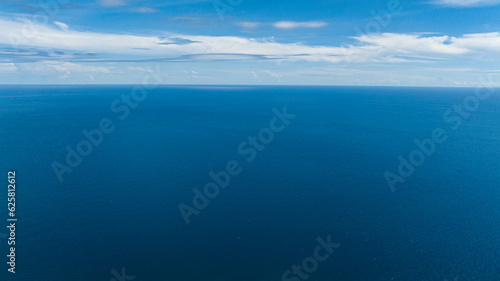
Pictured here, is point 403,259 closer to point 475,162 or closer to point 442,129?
point 475,162

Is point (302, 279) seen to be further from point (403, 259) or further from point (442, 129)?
point (442, 129)

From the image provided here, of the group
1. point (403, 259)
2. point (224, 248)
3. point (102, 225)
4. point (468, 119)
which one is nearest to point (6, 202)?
point (102, 225)

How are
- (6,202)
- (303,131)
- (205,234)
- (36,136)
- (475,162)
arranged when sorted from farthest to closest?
1. (303,131)
2. (36,136)
3. (475,162)
4. (6,202)
5. (205,234)

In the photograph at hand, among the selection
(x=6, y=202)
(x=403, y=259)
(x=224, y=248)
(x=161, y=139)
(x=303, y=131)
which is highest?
(x=161, y=139)

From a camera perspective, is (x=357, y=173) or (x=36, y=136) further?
(x=36, y=136)

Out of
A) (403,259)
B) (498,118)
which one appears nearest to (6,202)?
(403,259)

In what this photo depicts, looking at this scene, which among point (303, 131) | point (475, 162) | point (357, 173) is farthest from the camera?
point (303, 131)

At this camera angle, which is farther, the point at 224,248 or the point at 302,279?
the point at 224,248

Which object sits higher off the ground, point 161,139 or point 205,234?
point 161,139

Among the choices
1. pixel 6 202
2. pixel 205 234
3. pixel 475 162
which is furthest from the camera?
pixel 475 162
